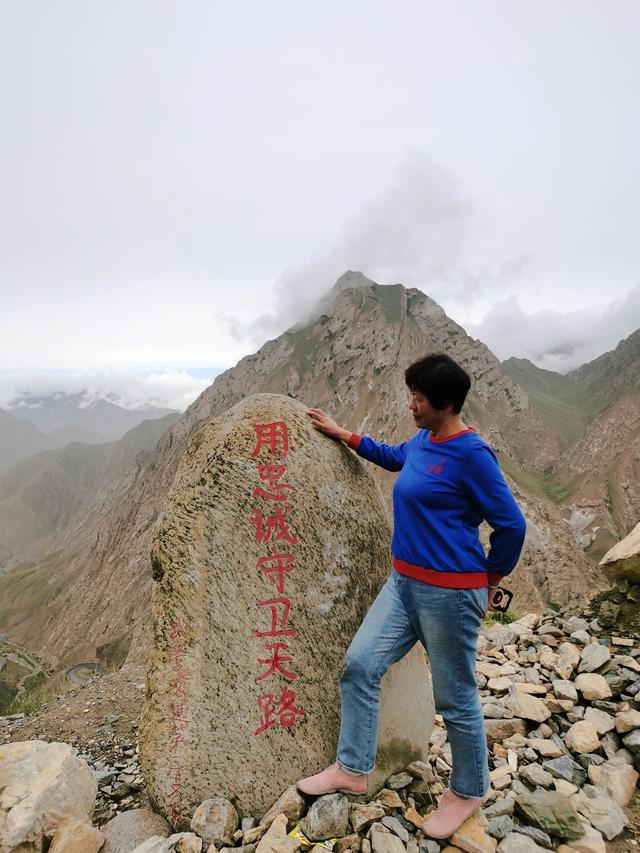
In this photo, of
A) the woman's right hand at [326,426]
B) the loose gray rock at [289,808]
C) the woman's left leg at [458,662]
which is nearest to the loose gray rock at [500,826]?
the woman's left leg at [458,662]

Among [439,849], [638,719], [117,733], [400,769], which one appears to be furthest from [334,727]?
[117,733]

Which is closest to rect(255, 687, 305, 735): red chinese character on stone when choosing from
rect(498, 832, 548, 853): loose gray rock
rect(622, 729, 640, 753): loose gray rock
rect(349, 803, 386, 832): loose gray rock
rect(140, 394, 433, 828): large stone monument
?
rect(140, 394, 433, 828): large stone monument

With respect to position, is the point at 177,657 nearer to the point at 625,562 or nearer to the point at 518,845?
the point at 518,845

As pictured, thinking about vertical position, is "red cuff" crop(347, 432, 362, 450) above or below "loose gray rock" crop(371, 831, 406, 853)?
above

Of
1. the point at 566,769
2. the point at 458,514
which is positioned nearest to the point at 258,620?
the point at 458,514

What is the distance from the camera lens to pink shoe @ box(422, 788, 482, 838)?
137 inches

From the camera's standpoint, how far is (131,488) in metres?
116

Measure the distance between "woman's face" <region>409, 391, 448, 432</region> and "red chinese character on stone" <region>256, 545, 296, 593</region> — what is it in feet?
6.13

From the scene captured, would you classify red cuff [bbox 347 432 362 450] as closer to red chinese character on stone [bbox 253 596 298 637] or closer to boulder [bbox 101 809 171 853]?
red chinese character on stone [bbox 253 596 298 637]

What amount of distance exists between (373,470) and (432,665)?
230ft

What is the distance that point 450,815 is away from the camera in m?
3.53

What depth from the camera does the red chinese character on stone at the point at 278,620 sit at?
14.5ft

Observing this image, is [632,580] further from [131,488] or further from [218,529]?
[131,488]

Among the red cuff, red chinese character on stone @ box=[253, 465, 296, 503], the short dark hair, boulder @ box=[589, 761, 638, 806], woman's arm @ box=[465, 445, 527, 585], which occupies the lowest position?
boulder @ box=[589, 761, 638, 806]
